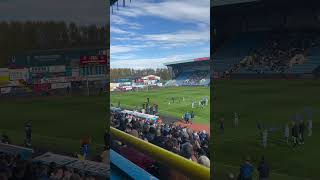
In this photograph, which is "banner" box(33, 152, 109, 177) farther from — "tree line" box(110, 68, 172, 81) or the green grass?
"tree line" box(110, 68, 172, 81)

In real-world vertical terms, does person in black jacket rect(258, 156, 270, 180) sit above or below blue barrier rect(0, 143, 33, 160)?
below

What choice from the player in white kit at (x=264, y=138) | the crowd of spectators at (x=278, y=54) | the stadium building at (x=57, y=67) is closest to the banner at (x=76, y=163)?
the stadium building at (x=57, y=67)

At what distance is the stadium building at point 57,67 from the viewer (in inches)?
250

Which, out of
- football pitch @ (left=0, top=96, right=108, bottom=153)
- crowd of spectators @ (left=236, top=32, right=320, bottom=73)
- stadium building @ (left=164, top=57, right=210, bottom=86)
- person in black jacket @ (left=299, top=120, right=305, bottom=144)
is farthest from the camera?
crowd of spectators @ (left=236, top=32, right=320, bottom=73)

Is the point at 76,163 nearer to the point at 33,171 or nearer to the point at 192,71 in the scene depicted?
the point at 33,171

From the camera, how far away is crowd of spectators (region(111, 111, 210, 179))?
4695 mm

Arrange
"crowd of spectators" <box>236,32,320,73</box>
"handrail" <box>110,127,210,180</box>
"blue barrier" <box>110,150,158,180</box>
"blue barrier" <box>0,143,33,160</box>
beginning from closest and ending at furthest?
1. "handrail" <box>110,127,210,180</box>
2. "blue barrier" <box>110,150,158,180</box>
3. "blue barrier" <box>0,143,33,160</box>
4. "crowd of spectators" <box>236,32,320,73</box>

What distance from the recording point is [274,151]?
18.6 feet

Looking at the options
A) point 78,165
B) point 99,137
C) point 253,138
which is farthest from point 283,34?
point 78,165

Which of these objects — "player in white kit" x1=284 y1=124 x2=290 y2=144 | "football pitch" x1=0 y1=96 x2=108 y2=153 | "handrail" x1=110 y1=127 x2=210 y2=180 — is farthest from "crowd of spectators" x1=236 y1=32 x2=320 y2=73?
"handrail" x1=110 y1=127 x2=210 y2=180

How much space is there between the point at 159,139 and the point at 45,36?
2.77 meters

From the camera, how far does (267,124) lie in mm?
6664

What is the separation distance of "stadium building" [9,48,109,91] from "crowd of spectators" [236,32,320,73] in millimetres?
3135

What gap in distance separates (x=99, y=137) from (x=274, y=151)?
2.52 m
